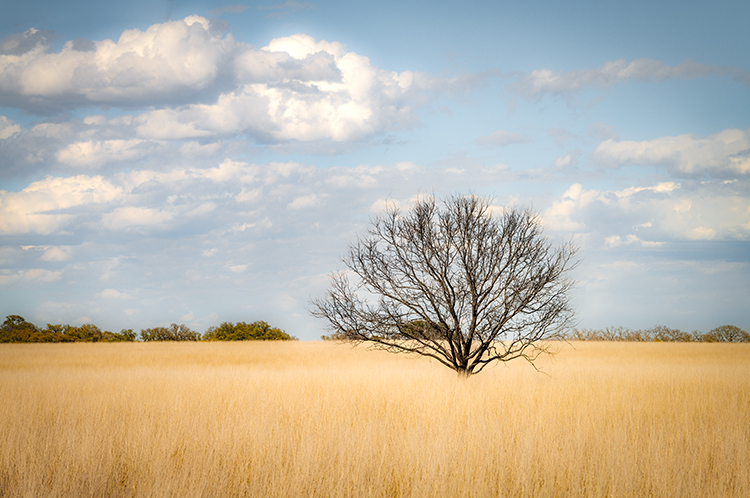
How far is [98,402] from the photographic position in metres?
11.7

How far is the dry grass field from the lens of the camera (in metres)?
6.22

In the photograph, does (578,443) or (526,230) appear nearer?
(578,443)

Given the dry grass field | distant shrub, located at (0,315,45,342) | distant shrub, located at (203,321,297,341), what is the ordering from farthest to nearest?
distant shrub, located at (203,321,297,341) < distant shrub, located at (0,315,45,342) < the dry grass field

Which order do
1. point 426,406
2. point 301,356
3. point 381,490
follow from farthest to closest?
point 301,356
point 426,406
point 381,490

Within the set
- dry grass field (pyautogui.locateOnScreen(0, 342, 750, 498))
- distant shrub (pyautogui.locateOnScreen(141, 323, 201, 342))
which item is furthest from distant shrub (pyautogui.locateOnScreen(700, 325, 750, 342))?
distant shrub (pyautogui.locateOnScreen(141, 323, 201, 342))

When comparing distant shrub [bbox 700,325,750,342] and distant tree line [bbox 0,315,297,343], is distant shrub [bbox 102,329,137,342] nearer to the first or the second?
distant tree line [bbox 0,315,297,343]

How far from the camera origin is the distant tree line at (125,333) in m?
40.4

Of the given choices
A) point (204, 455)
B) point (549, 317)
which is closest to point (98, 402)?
point (204, 455)

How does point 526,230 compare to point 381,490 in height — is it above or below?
above

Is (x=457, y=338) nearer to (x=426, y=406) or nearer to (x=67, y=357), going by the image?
(x=426, y=406)

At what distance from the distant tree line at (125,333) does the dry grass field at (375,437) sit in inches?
1182

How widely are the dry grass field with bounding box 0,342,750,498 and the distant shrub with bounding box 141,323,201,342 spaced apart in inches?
1222

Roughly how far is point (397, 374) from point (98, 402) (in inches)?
404

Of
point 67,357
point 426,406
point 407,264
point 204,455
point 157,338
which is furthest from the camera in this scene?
point 157,338
